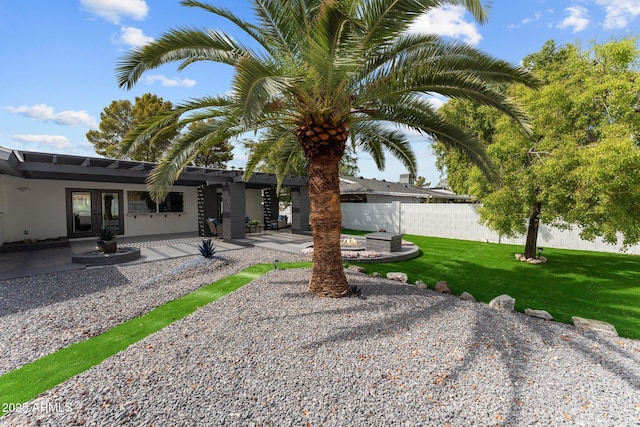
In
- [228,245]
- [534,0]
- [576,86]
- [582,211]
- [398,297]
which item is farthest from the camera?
[228,245]

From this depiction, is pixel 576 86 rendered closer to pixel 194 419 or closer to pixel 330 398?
pixel 330 398

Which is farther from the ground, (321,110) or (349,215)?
(321,110)

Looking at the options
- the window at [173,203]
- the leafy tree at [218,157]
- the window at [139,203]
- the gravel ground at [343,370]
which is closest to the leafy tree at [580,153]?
the gravel ground at [343,370]

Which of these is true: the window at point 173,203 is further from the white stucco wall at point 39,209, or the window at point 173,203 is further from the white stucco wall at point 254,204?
the white stucco wall at point 254,204

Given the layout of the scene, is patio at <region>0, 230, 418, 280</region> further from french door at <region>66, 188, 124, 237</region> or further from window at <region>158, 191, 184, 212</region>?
window at <region>158, 191, 184, 212</region>

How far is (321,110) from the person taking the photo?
5672mm

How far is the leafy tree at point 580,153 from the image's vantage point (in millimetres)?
7203

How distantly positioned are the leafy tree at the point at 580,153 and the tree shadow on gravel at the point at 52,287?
1028cm

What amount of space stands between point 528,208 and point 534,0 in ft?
17.5

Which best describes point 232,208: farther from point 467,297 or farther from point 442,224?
point 442,224

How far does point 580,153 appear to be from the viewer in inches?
296

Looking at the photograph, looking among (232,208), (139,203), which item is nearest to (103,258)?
(232,208)

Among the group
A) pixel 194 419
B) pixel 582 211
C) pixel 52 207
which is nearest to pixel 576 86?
pixel 582 211

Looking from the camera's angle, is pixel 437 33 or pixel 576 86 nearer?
pixel 437 33
